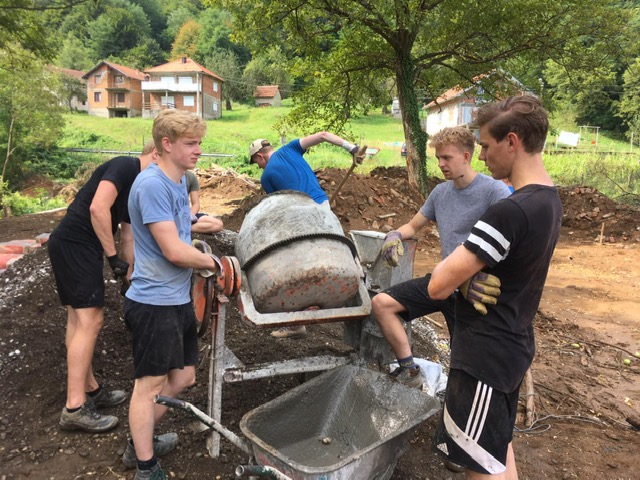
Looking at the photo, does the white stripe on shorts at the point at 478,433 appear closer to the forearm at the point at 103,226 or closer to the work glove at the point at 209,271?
the work glove at the point at 209,271

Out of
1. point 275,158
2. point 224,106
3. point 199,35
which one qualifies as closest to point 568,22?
point 275,158

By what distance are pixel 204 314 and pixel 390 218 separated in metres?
8.20

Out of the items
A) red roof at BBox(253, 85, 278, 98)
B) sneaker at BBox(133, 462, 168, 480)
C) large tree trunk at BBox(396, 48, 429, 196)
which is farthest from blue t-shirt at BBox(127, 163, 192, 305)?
red roof at BBox(253, 85, 278, 98)

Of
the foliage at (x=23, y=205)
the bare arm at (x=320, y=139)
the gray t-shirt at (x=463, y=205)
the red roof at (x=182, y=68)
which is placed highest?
the red roof at (x=182, y=68)

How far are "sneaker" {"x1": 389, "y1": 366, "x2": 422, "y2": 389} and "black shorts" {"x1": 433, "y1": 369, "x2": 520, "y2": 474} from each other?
0.91m

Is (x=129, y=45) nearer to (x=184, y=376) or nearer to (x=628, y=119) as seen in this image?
(x=628, y=119)

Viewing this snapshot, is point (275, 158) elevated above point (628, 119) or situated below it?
below

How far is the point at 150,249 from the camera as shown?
2.15 metres

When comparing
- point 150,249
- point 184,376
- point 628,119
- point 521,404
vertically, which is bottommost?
point 521,404

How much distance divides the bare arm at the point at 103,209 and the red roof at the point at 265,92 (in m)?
60.3

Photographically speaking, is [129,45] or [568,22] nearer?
[568,22]

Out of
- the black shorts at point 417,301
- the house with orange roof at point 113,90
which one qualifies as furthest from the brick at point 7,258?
the house with orange roof at point 113,90

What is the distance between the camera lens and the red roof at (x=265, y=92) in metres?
60.0

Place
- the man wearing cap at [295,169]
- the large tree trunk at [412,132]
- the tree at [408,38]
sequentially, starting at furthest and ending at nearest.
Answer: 1. the large tree trunk at [412,132]
2. the tree at [408,38]
3. the man wearing cap at [295,169]
